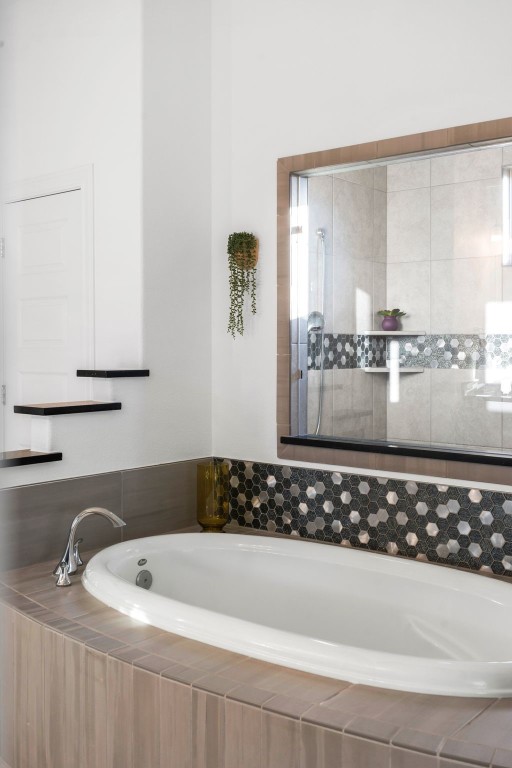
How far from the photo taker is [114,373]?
2986 mm

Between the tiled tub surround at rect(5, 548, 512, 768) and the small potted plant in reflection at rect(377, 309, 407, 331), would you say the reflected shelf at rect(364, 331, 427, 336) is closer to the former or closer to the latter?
the small potted plant in reflection at rect(377, 309, 407, 331)

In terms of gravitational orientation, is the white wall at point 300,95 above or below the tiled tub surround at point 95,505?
above

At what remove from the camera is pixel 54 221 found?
11.4ft

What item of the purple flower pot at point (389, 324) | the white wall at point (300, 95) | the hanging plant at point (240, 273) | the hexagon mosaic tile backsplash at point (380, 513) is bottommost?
the hexagon mosaic tile backsplash at point (380, 513)

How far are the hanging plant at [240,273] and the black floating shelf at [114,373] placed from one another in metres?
0.47

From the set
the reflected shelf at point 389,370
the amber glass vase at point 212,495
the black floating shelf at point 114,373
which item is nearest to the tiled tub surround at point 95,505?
the amber glass vase at point 212,495

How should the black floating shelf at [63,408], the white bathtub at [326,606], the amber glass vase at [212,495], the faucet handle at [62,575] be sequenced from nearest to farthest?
the white bathtub at [326,606], the faucet handle at [62,575], the black floating shelf at [63,408], the amber glass vase at [212,495]

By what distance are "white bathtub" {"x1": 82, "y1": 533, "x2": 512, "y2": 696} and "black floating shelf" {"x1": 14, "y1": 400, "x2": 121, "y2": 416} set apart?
1.72ft

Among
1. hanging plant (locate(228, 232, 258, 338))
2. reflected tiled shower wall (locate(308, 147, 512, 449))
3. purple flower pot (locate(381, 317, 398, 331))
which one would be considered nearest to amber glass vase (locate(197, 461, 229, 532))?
reflected tiled shower wall (locate(308, 147, 512, 449))

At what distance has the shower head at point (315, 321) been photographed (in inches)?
121

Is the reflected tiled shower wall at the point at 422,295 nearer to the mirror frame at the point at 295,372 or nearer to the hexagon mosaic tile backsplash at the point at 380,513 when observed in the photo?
the mirror frame at the point at 295,372

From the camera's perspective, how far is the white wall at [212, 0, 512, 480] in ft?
8.61

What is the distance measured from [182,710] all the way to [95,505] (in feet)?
4.10

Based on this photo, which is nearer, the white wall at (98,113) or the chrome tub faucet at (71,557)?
the chrome tub faucet at (71,557)
